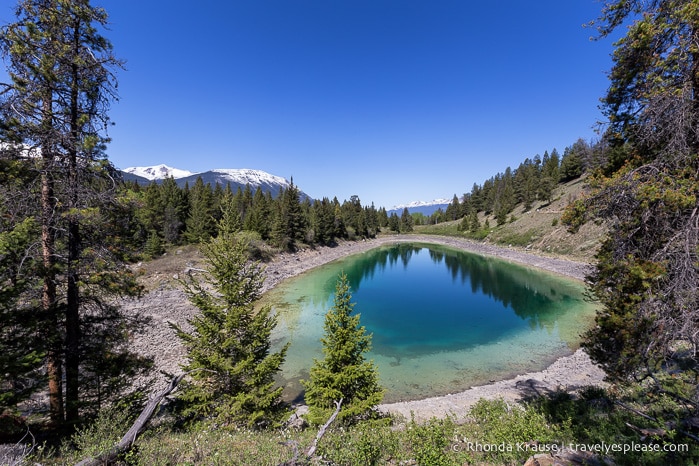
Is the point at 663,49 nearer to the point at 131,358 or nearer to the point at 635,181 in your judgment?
the point at 635,181

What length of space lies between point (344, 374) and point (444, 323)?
746 inches

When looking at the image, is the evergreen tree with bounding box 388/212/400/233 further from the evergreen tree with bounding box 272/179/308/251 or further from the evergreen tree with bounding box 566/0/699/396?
the evergreen tree with bounding box 566/0/699/396

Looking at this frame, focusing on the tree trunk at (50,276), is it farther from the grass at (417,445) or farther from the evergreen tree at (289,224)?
the evergreen tree at (289,224)

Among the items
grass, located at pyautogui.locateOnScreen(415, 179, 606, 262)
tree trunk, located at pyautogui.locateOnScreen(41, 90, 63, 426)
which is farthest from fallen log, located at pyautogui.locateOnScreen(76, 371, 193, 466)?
grass, located at pyautogui.locateOnScreen(415, 179, 606, 262)

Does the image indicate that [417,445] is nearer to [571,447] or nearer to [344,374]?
[571,447]

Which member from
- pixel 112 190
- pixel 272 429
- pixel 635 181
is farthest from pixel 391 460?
pixel 112 190

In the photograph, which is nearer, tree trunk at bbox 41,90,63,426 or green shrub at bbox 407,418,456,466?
green shrub at bbox 407,418,456,466

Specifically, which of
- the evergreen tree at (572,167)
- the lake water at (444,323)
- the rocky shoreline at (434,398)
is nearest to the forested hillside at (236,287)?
the rocky shoreline at (434,398)

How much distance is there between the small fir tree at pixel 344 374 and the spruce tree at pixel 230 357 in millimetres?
1501

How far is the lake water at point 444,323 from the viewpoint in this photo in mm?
16797

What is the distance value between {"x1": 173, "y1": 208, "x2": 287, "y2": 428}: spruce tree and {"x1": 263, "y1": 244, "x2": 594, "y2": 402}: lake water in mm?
5671

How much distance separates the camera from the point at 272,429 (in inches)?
364

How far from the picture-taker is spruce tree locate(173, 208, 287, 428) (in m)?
9.00

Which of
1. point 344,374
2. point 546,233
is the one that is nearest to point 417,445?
point 344,374
